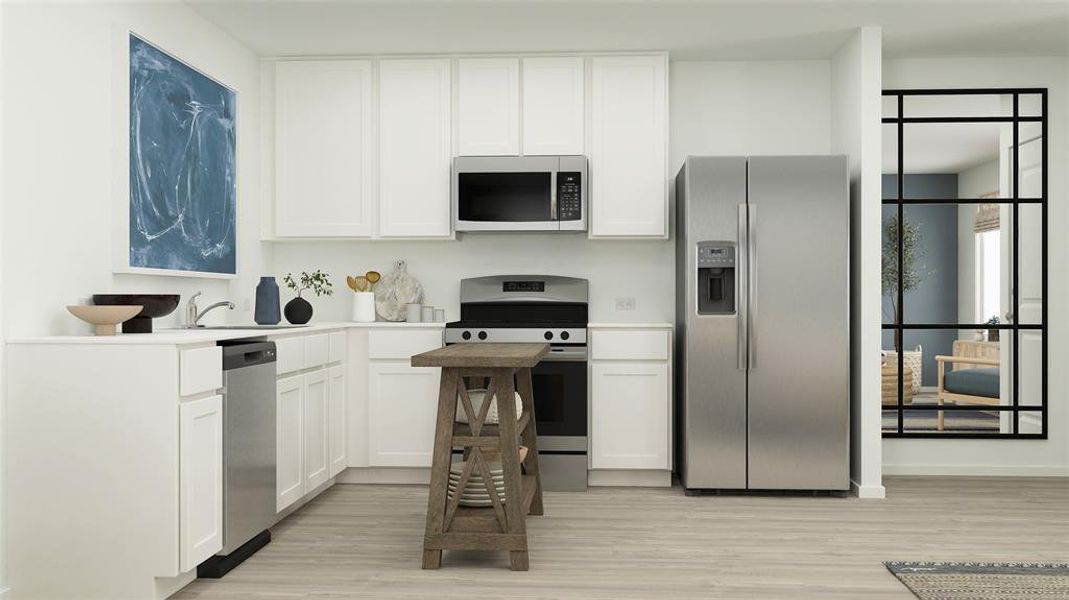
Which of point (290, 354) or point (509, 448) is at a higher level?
point (290, 354)

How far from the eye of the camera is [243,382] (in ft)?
10.2

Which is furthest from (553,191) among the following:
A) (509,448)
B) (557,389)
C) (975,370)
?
(975,370)

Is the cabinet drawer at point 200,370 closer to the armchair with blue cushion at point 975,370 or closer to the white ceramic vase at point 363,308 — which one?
the white ceramic vase at point 363,308

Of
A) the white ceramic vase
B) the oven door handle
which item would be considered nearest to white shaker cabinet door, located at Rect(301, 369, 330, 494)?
the white ceramic vase

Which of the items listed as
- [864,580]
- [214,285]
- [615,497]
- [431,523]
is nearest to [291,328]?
[214,285]

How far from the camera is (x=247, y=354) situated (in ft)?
10.4

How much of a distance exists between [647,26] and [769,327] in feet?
5.56

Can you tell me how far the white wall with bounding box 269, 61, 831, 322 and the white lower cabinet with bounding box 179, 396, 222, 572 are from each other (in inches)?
84.5

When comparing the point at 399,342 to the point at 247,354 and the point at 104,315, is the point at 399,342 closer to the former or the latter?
the point at 247,354

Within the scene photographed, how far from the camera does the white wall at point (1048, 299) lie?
187 inches

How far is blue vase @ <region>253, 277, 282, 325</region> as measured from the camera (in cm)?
418

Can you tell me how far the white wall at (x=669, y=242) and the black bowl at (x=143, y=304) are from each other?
1734 mm

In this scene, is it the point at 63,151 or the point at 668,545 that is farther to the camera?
the point at 668,545

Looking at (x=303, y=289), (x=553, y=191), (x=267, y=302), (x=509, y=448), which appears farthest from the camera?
(x=303, y=289)
